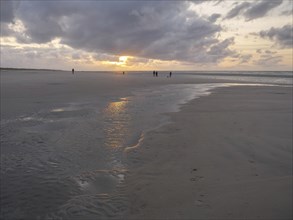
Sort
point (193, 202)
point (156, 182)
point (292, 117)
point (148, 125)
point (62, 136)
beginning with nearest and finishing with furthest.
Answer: point (193, 202) → point (156, 182) → point (62, 136) → point (148, 125) → point (292, 117)

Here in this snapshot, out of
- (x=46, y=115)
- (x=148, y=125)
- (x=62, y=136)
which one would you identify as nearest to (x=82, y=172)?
(x=62, y=136)

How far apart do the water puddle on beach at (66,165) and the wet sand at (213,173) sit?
51 cm

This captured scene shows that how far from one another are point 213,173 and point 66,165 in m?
3.80

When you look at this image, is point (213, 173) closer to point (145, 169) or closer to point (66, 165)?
point (145, 169)

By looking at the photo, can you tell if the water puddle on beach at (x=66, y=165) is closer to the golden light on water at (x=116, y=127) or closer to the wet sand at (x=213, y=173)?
the golden light on water at (x=116, y=127)

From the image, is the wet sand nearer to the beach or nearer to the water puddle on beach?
the beach

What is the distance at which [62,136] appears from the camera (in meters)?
10.4

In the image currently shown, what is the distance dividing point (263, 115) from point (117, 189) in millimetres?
11163

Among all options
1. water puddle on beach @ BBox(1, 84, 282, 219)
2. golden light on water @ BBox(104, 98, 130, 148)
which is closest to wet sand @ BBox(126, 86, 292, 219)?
water puddle on beach @ BBox(1, 84, 282, 219)

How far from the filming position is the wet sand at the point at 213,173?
5.22 m

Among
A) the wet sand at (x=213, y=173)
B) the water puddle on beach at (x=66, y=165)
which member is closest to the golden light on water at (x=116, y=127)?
the water puddle on beach at (x=66, y=165)

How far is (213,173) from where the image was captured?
6.88 meters

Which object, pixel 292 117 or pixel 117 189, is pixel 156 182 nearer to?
pixel 117 189

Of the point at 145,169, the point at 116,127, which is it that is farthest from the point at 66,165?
the point at 116,127
